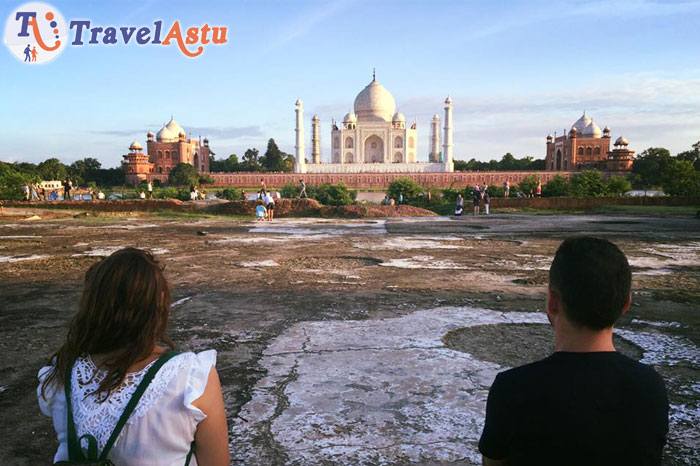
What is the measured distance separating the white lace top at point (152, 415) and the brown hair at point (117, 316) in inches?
1.3

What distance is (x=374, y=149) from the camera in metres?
58.9

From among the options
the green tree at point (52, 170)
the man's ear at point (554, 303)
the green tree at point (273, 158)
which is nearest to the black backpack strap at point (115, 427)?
the man's ear at point (554, 303)

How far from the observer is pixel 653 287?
4.55 meters

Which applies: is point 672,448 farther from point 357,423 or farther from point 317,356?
point 317,356

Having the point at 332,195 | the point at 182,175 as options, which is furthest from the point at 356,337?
the point at 182,175

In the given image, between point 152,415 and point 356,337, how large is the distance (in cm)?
203

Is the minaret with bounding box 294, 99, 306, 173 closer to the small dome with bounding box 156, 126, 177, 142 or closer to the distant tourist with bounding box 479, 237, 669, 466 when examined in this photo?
the small dome with bounding box 156, 126, 177, 142

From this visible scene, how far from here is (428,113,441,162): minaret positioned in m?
61.1

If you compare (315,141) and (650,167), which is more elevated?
(315,141)

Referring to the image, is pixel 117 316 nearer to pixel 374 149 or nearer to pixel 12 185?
pixel 12 185

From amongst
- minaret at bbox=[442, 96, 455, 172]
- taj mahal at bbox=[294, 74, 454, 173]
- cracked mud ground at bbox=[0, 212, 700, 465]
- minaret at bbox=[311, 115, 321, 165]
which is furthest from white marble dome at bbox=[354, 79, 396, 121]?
cracked mud ground at bbox=[0, 212, 700, 465]

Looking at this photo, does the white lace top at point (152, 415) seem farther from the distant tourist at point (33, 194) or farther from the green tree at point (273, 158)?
the green tree at point (273, 158)

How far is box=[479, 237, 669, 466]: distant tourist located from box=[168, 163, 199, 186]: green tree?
154 ft

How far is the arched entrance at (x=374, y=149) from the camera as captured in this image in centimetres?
5825
